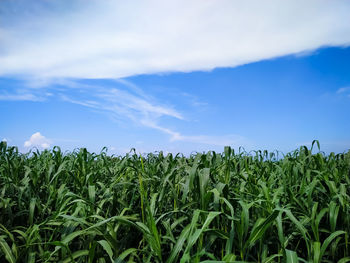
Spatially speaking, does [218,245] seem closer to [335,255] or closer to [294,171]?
[335,255]

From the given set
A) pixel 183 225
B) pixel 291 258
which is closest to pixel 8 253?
pixel 183 225

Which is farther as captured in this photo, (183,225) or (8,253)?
(183,225)

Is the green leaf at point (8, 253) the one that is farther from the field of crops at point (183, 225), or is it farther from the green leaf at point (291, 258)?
the green leaf at point (291, 258)

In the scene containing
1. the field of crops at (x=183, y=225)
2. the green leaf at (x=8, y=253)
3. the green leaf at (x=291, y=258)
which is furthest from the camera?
the green leaf at (x=8, y=253)

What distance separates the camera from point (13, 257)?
1970 mm

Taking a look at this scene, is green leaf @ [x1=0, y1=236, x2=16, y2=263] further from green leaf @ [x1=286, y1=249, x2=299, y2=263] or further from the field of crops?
green leaf @ [x1=286, y1=249, x2=299, y2=263]

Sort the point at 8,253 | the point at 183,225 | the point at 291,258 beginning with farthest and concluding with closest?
the point at 183,225
the point at 8,253
the point at 291,258

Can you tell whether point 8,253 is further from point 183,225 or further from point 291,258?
point 291,258

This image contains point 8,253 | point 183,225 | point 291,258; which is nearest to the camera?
point 291,258

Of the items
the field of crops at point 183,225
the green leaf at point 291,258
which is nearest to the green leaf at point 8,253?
the field of crops at point 183,225

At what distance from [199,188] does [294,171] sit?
5.70ft

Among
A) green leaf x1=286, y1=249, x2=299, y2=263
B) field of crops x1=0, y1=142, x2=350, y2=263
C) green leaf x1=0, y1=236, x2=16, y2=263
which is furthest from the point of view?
green leaf x1=0, y1=236, x2=16, y2=263

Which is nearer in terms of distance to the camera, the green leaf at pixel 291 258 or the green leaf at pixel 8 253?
the green leaf at pixel 291 258

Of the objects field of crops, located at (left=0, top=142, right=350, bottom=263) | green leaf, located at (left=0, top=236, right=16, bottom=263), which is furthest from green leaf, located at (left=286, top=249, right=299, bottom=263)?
green leaf, located at (left=0, top=236, right=16, bottom=263)
